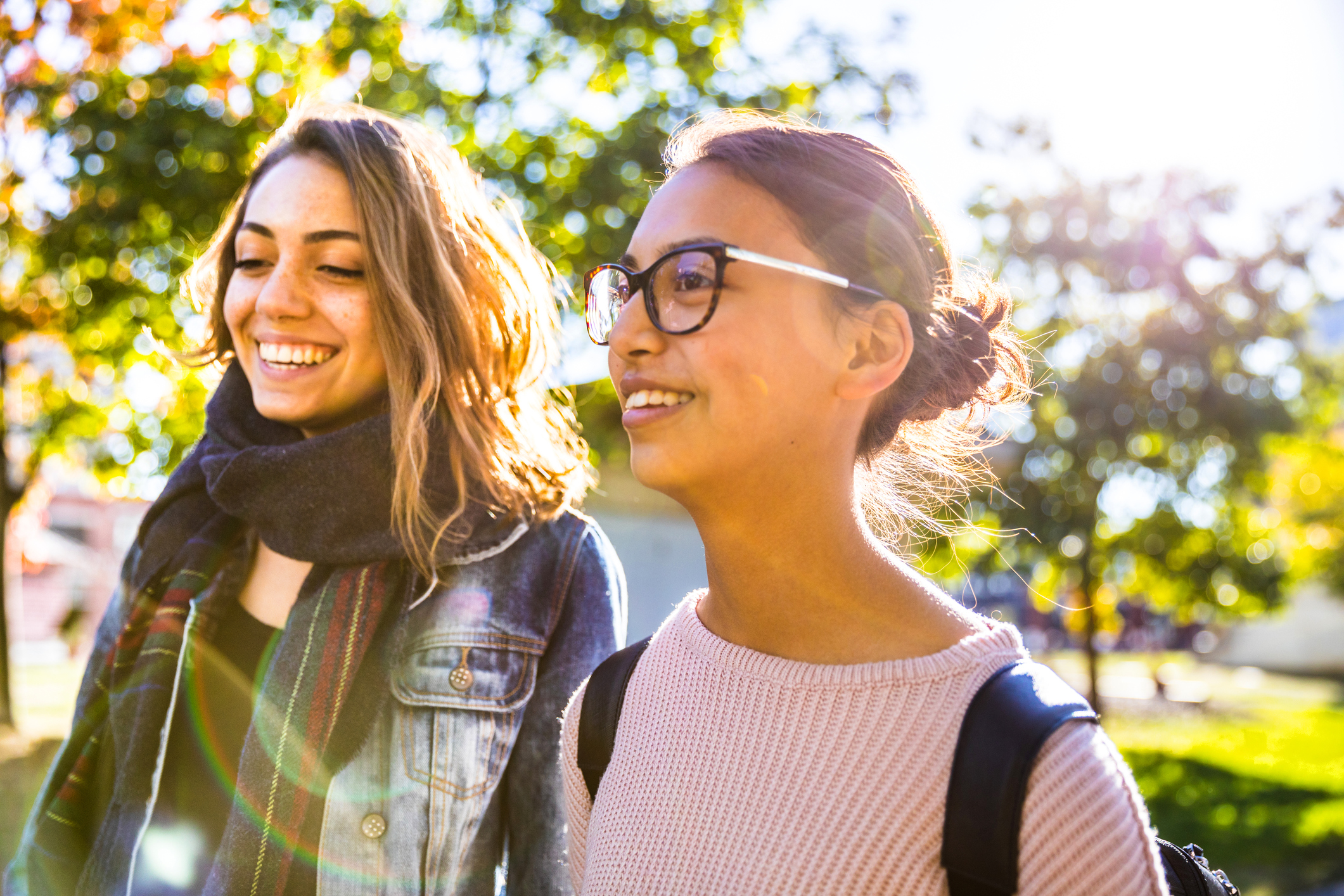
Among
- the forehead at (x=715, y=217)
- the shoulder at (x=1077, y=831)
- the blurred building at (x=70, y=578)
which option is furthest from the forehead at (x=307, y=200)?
the blurred building at (x=70, y=578)

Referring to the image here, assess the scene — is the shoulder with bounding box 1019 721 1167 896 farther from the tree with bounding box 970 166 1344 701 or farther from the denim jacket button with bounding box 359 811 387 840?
the tree with bounding box 970 166 1344 701

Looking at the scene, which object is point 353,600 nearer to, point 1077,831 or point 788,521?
point 788,521

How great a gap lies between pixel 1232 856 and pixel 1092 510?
3786 mm

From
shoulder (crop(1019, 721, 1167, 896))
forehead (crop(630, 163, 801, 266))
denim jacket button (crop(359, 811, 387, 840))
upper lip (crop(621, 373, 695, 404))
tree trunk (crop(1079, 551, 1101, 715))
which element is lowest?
tree trunk (crop(1079, 551, 1101, 715))

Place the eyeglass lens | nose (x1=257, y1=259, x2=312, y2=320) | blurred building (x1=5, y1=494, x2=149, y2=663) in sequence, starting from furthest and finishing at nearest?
blurred building (x1=5, y1=494, x2=149, y2=663) < nose (x1=257, y1=259, x2=312, y2=320) < the eyeglass lens

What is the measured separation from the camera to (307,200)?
2.32 metres

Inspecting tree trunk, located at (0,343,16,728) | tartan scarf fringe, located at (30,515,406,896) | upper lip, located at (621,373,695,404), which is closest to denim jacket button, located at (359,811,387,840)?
tartan scarf fringe, located at (30,515,406,896)

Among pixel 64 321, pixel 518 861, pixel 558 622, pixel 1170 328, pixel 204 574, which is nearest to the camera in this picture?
pixel 518 861

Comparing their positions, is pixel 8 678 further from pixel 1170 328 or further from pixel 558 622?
pixel 1170 328

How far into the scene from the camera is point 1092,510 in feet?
33.9

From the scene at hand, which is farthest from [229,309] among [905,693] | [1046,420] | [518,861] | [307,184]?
[1046,420]

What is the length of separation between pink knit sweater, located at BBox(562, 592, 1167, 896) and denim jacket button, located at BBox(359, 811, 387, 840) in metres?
0.53

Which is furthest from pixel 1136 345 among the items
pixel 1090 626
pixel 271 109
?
pixel 271 109

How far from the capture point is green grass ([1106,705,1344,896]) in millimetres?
7215
